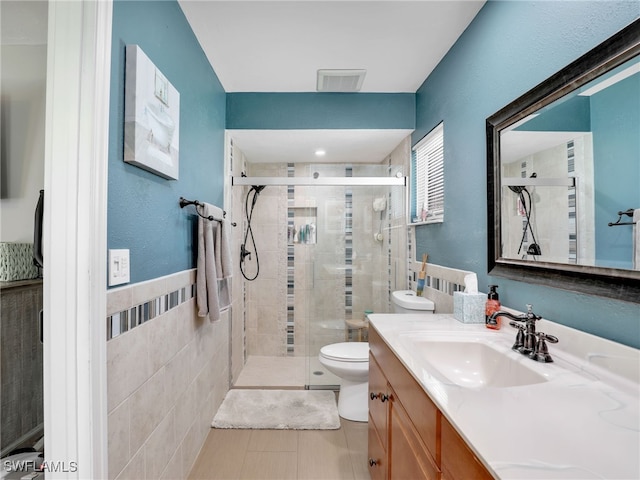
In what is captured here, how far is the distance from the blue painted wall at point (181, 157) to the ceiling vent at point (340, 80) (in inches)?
31.3

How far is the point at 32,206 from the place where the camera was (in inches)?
57.4

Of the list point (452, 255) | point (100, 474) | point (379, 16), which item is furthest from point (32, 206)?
point (452, 255)

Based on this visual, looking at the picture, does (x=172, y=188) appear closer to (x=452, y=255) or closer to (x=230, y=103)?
(x=230, y=103)

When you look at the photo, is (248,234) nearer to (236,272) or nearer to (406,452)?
(236,272)

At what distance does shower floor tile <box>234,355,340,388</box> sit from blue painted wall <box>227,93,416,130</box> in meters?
2.06

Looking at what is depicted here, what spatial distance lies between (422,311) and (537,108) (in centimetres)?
140

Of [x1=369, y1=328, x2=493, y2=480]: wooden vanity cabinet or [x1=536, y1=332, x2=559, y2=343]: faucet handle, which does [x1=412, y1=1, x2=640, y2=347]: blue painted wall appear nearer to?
[x1=536, y1=332, x2=559, y2=343]: faucet handle

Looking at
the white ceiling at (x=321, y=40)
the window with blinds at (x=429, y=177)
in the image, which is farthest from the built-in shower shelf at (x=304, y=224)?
the window with blinds at (x=429, y=177)

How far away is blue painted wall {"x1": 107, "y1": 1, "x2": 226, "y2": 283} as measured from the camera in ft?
3.45

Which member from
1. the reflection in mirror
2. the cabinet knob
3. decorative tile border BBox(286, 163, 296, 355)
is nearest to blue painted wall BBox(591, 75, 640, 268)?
the reflection in mirror

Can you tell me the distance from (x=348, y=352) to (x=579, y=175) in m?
1.79

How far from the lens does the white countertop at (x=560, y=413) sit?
52 centimetres

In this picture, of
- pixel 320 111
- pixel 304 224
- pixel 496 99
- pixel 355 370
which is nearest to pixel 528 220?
pixel 496 99

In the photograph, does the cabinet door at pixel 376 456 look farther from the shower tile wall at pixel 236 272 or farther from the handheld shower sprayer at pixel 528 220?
the shower tile wall at pixel 236 272
